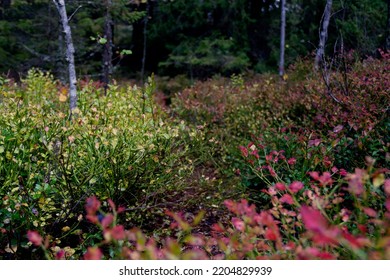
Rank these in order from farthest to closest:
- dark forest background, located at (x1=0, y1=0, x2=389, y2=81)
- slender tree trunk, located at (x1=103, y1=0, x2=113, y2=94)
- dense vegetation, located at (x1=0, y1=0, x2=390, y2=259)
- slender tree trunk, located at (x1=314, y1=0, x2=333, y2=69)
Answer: dark forest background, located at (x1=0, y1=0, x2=389, y2=81)
slender tree trunk, located at (x1=103, y1=0, x2=113, y2=94)
slender tree trunk, located at (x1=314, y1=0, x2=333, y2=69)
dense vegetation, located at (x1=0, y1=0, x2=390, y2=259)

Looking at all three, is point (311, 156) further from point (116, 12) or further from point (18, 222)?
point (116, 12)

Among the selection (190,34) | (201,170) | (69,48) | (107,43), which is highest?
(69,48)

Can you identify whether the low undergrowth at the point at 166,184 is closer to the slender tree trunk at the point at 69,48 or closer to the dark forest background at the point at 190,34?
the slender tree trunk at the point at 69,48

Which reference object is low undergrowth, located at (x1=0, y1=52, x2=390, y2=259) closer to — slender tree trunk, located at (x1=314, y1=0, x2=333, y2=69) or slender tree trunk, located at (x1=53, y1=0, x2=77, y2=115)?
slender tree trunk, located at (x1=53, y1=0, x2=77, y2=115)

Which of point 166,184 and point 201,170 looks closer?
point 166,184

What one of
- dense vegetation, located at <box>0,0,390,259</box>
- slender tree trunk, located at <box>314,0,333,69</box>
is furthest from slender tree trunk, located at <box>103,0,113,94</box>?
slender tree trunk, located at <box>314,0,333,69</box>

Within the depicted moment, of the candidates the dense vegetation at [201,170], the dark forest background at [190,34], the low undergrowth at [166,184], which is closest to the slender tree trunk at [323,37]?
the dense vegetation at [201,170]

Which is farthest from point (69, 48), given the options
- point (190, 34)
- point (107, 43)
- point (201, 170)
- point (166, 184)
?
point (190, 34)

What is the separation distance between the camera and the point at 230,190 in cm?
459

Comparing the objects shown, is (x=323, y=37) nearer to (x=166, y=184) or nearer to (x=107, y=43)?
(x=107, y=43)

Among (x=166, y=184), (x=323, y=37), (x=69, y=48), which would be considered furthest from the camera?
(x=323, y=37)
